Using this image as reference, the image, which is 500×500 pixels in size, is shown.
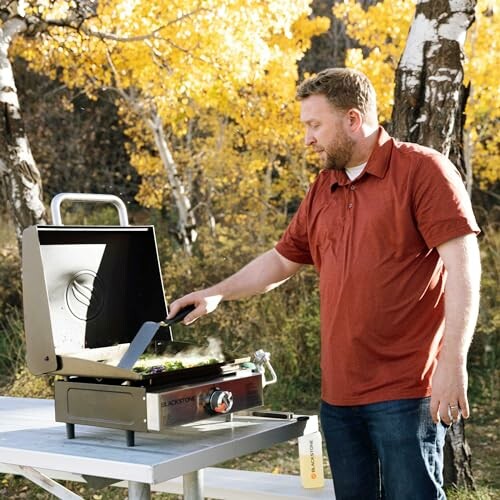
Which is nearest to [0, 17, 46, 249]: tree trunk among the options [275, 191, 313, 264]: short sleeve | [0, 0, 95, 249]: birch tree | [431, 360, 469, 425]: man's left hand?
[0, 0, 95, 249]: birch tree

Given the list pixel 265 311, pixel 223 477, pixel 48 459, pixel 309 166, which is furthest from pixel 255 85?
pixel 48 459

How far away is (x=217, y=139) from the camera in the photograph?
12.5m

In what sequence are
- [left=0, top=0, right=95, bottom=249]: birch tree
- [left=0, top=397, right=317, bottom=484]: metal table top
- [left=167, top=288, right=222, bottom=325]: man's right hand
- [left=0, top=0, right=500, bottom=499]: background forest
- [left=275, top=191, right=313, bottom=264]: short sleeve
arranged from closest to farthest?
[left=0, top=397, right=317, bottom=484]: metal table top, [left=167, top=288, right=222, bottom=325]: man's right hand, [left=275, top=191, right=313, bottom=264]: short sleeve, [left=0, top=0, right=95, bottom=249]: birch tree, [left=0, top=0, right=500, bottom=499]: background forest

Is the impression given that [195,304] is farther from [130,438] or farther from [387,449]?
[387,449]

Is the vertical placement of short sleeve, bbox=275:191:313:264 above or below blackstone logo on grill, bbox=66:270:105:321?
above

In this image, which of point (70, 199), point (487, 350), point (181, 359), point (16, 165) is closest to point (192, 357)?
point (181, 359)

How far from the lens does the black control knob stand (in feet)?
8.03

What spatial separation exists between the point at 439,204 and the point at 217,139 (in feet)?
33.6

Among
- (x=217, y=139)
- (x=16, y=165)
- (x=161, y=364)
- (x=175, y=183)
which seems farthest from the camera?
(x=217, y=139)

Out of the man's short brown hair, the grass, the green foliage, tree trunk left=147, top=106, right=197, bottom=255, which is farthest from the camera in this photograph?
tree trunk left=147, top=106, right=197, bottom=255

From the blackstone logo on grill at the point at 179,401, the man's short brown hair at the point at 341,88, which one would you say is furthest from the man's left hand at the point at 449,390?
A: the man's short brown hair at the point at 341,88

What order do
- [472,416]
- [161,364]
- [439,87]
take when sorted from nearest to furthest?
[161,364]
[439,87]
[472,416]

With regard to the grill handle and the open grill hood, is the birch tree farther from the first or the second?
the open grill hood

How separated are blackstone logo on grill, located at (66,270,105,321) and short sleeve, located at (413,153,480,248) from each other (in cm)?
99
